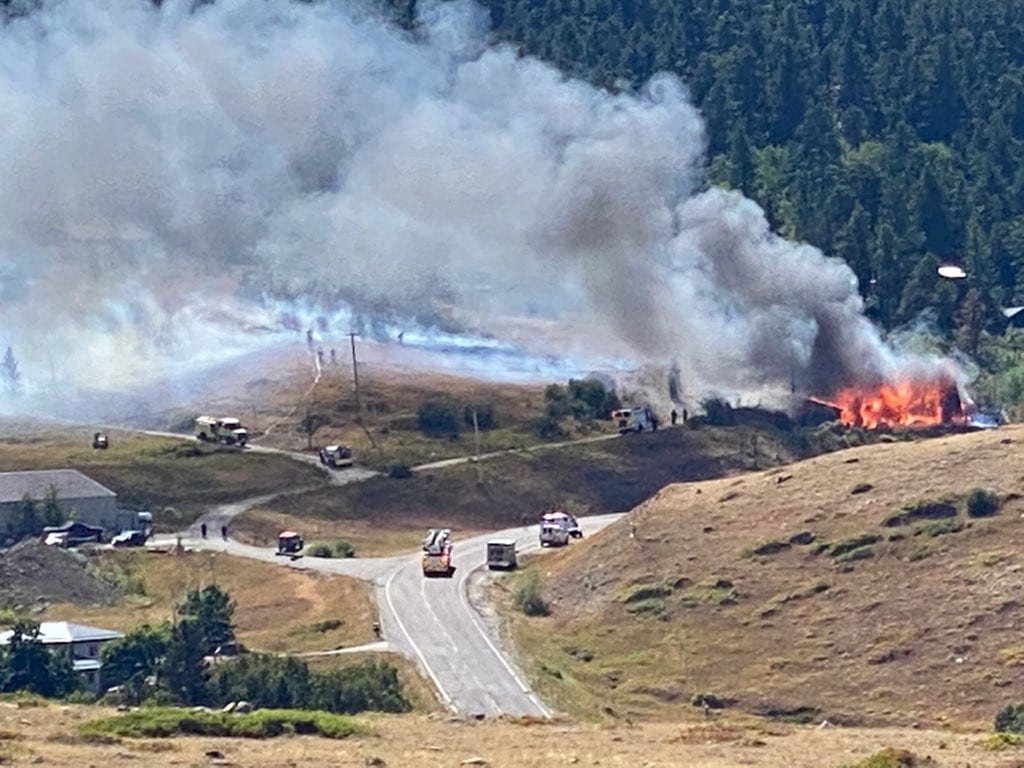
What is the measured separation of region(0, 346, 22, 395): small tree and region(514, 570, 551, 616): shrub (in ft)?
172

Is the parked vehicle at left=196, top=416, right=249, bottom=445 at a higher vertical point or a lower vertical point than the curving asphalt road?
higher

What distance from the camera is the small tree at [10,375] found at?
5177 inches

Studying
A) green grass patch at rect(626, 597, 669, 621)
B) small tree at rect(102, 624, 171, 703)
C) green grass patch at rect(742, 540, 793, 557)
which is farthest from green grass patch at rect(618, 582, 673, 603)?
small tree at rect(102, 624, 171, 703)

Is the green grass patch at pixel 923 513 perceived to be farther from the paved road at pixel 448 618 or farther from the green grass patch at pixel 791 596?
the paved road at pixel 448 618

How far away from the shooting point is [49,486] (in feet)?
352

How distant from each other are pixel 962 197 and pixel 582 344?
191 ft

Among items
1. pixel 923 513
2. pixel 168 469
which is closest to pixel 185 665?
pixel 923 513

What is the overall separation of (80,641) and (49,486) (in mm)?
35901

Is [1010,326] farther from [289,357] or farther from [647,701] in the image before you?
[647,701]

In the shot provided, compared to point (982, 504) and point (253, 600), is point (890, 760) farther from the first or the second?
point (253, 600)

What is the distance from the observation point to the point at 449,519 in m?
111

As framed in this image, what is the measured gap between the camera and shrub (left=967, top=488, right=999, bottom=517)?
82.2 meters

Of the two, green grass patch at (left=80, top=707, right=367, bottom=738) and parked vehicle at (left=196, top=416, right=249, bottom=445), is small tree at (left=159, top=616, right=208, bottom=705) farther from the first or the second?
parked vehicle at (left=196, top=416, right=249, bottom=445)

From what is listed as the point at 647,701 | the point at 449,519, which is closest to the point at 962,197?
the point at 449,519
